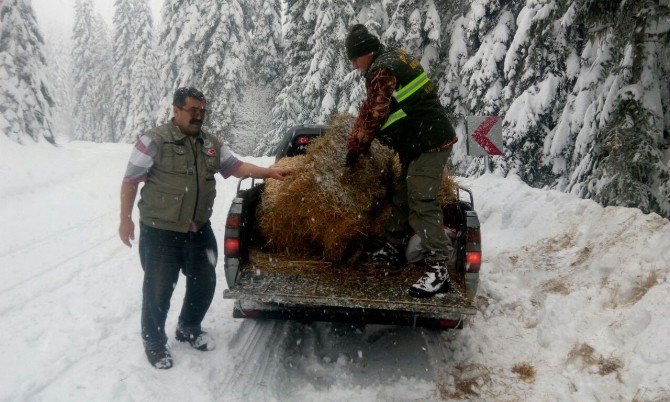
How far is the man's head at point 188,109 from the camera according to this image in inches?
144

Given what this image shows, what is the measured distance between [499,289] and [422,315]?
2.05m

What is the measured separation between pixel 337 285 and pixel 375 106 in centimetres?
150

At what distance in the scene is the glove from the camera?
13.9 ft

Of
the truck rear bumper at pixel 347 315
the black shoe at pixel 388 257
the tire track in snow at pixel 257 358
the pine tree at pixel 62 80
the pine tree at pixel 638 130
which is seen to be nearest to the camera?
the tire track in snow at pixel 257 358

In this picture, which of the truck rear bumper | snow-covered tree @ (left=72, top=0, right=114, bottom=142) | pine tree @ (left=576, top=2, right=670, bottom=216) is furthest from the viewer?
snow-covered tree @ (left=72, top=0, right=114, bottom=142)

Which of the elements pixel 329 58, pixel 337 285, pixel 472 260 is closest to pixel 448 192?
pixel 472 260

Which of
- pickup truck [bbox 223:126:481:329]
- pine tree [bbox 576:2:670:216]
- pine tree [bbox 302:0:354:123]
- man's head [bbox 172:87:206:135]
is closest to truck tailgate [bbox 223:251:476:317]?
pickup truck [bbox 223:126:481:329]

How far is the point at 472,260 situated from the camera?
13.1 ft

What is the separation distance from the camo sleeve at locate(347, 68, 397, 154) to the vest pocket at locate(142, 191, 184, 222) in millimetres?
1589

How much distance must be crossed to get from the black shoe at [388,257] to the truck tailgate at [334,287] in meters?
0.10

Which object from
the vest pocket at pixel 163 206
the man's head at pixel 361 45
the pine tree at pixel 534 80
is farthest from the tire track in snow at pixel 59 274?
the pine tree at pixel 534 80

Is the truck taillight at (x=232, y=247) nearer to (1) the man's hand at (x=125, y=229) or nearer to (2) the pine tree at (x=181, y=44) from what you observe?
(1) the man's hand at (x=125, y=229)

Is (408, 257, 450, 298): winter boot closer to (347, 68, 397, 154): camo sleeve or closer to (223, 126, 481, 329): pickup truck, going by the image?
(223, 126, 481, 329): pickup truck

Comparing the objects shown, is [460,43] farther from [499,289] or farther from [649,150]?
[499,289]
